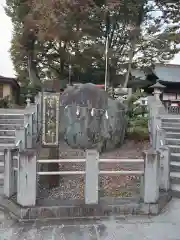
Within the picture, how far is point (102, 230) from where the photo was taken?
4488mm

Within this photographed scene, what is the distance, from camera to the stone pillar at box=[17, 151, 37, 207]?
488 centimetres

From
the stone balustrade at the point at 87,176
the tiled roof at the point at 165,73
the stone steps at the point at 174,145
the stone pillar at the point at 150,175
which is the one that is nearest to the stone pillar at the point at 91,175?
the stone balustrade at the point at 87,176

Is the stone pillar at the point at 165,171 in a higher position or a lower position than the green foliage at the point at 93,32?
lower

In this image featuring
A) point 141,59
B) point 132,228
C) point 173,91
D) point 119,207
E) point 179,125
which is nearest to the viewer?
point 132,228

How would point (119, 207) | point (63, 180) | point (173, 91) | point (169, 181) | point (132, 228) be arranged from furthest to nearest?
point (173, 91) → point (63, 180) → point (169, 181) → point (119, 207) → point (132, 228)

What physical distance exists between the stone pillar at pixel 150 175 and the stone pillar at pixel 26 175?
6.78ft

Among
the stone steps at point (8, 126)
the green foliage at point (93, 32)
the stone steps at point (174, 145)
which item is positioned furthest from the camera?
the green foliage at point (93, 32)

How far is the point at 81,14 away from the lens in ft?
59.6

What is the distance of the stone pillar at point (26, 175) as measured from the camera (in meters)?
4.88

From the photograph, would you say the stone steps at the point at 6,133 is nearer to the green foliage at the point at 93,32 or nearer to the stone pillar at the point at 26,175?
the stone pillar at the point at 26,175

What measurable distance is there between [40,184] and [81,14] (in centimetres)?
1462

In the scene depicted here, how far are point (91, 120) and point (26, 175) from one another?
5279 millimetres

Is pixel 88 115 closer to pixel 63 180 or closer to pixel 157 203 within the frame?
pixel 63 180

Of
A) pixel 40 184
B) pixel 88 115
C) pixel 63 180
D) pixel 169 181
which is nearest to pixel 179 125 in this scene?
pixel 88 115
